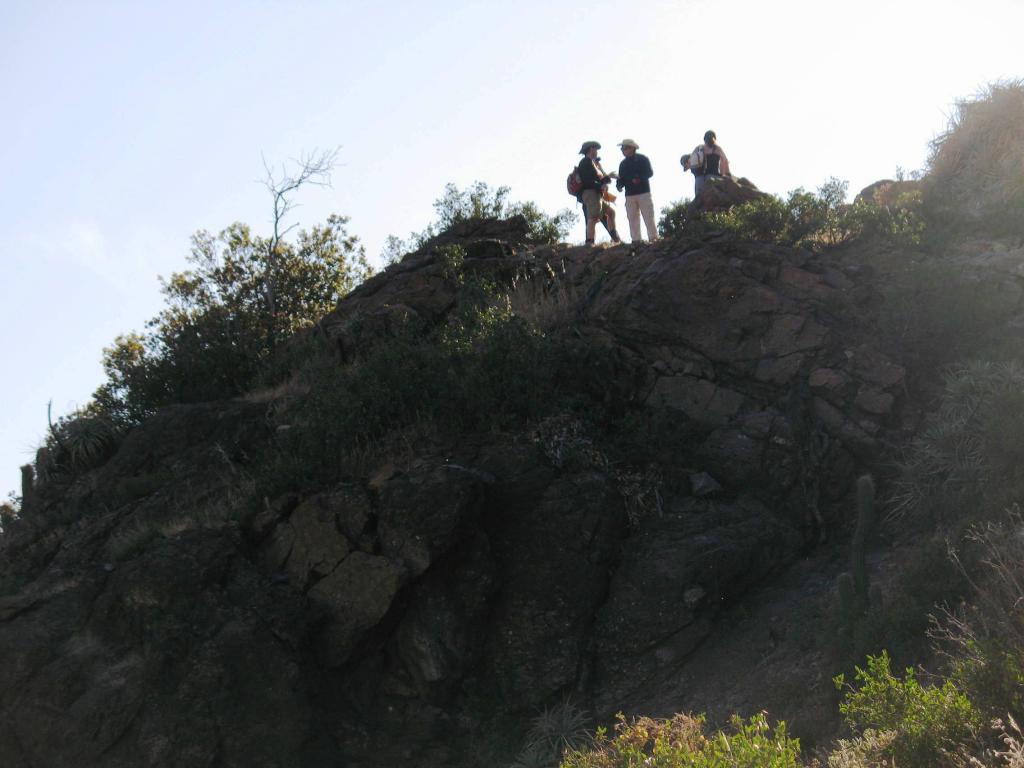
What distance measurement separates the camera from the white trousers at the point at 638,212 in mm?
17688

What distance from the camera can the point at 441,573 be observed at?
10.8 m

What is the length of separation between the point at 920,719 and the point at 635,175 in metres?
12.8

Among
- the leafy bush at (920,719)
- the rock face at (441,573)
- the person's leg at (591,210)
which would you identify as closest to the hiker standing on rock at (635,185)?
the person's leg at (591,210)

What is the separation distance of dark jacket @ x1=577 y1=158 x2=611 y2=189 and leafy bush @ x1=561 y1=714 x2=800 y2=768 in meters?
11.3

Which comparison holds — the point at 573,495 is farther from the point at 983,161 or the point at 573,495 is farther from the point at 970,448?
the point at 983,161

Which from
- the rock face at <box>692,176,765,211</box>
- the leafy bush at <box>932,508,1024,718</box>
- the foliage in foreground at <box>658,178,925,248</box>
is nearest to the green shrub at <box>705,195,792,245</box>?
the foliage in foreground at <box>658,178,925,248</box>

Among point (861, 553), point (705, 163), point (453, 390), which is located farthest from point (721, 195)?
point (861, 553)

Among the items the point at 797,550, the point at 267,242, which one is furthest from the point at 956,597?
the point at 267,242

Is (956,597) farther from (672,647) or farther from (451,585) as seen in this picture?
(451,585)

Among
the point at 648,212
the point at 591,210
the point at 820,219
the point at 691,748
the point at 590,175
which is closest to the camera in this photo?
the point at 691,748

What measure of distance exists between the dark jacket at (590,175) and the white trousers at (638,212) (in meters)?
0.73

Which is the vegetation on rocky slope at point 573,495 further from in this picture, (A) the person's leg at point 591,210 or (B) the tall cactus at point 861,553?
(A) the person's leg at point 591,210

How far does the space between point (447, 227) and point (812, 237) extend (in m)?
8.15

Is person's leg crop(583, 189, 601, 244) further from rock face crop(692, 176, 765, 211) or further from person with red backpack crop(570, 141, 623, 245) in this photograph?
rock face crop(692, 176, 765, 211)
